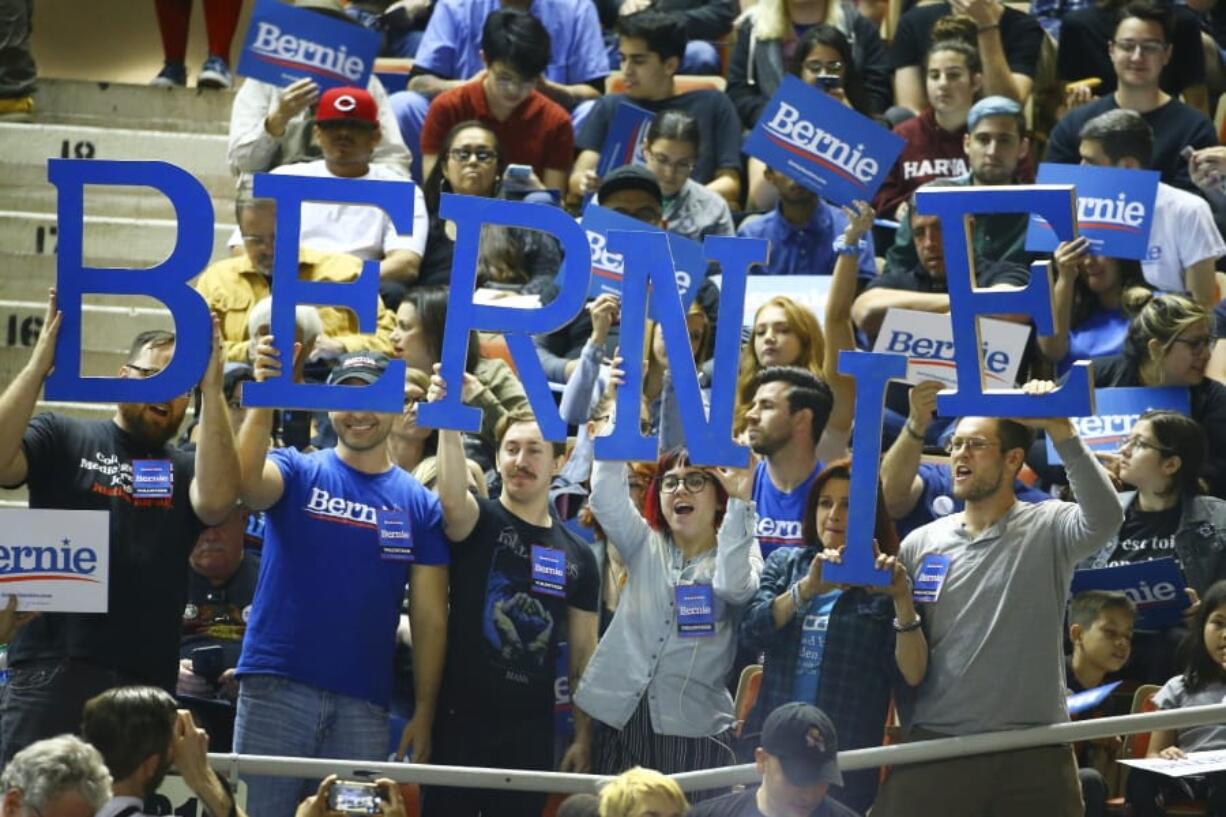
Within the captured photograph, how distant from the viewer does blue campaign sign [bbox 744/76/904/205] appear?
29.3 feet

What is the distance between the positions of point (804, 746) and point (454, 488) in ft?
5.04

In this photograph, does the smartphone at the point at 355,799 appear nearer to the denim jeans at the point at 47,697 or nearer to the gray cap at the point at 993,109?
the denim jeans at the point at 47,697

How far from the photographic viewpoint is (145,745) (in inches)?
241

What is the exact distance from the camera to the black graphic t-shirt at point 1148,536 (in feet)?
27.3

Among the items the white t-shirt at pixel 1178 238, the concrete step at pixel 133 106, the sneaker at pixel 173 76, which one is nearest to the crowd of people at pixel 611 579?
the white t-shirt at pixel 1178 238

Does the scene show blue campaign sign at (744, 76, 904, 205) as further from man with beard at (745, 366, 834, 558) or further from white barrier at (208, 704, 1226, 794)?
white barrier at (208, 704, 1226, 794)

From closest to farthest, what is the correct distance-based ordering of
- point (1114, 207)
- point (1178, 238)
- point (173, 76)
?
point (1114, 207) < point (1178, 238) < point (173, 76)

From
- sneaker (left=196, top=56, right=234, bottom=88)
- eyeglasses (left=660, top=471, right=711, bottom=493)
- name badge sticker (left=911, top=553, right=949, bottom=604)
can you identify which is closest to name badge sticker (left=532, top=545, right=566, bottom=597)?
eyeglasses (left=660, top=471, right=711, bottom=493)

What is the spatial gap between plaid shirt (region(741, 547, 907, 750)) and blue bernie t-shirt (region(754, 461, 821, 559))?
1.66ft

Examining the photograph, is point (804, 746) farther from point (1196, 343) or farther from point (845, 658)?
point (1196, 343)

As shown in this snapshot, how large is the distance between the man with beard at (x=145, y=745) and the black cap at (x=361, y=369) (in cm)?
155

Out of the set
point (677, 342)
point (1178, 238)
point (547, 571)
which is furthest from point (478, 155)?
point (547, 571)

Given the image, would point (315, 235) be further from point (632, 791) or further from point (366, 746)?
point (632, 791)

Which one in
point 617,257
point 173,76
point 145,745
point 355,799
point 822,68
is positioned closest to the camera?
point 145,745
